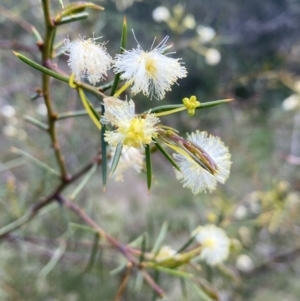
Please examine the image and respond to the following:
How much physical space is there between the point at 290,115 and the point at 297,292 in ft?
1.51

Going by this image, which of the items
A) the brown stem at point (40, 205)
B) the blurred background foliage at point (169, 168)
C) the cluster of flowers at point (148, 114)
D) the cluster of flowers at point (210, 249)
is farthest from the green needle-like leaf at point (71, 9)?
Result: the blurred background foliage at point (169, 168)

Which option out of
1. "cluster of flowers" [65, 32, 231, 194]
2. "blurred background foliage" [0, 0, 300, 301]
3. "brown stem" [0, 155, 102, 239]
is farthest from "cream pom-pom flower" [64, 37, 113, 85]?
"blurred background foliage" [0, 0, 300, 301]

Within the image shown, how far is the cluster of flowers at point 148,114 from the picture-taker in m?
A: 0.26

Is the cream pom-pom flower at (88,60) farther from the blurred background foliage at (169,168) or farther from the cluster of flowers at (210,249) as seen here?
the blurred background foliage at (169,168)

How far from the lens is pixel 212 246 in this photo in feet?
1.68

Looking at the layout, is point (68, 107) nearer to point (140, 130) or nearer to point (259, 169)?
point (259, 169)

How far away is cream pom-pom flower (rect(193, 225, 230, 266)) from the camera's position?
0.51 m

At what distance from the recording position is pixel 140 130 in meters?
0.26

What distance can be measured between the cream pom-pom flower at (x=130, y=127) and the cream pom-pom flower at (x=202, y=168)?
34 mm

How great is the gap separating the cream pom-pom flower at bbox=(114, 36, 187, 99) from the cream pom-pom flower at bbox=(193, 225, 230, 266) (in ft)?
0.83

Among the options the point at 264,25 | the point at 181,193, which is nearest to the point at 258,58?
the point at 264,25

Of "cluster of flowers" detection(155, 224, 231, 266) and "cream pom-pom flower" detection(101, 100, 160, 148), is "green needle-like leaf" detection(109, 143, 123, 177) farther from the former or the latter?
"cluster of flowers" detection(155, 224, 231, 266)

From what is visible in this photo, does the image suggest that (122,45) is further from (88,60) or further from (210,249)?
(210,249)

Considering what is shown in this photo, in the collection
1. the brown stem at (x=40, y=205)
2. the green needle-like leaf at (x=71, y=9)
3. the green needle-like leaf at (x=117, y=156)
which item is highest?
the green needle-like leaf at (x=71, y=9)
